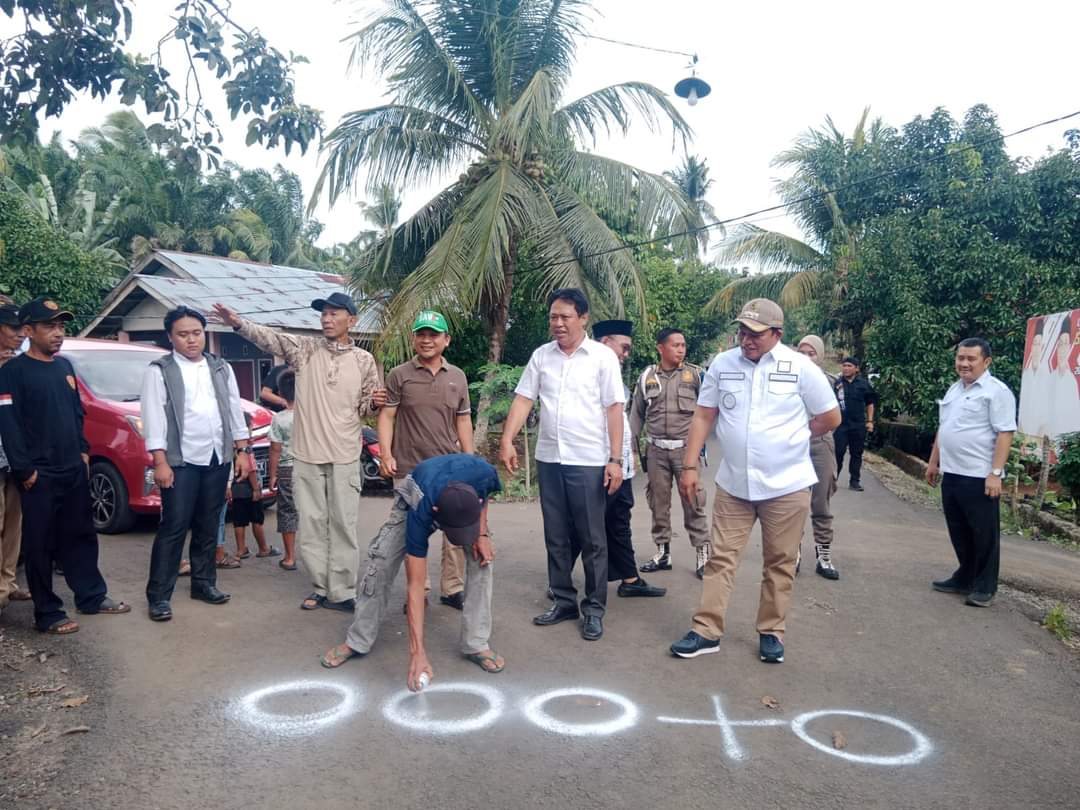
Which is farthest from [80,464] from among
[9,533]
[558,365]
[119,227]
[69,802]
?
[119,227]

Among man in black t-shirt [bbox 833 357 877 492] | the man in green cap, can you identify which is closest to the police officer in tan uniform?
the man in green cap

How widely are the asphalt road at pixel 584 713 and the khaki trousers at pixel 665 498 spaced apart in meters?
0.60

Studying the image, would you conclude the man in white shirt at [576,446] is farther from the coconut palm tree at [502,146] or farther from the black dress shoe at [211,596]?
the coconut palm tree at [502,146]

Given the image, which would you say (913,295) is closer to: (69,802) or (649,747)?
(649,747)

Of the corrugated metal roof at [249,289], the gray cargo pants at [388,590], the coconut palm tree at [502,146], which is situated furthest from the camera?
the corrugated metal roof at [249,289]

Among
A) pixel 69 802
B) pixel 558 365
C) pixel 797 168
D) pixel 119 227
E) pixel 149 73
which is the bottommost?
pixel 69 802

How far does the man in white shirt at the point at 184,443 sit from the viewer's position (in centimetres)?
474

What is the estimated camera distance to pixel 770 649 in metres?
4.26

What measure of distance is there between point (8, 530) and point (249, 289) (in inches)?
567

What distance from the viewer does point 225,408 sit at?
16.5 ft

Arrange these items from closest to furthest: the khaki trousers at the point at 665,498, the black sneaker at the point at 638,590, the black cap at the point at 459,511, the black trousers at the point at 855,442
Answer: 1. the black cap at the point at 459,511
2. the black sneaker at the point at 638,590
3. the khaki trousers at the point at 665,498
4. the black trousers at the point at 855,442

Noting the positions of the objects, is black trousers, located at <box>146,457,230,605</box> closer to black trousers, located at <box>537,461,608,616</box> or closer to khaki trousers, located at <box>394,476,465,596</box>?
khaki trousers, located at <box>394,476,465,596</box>

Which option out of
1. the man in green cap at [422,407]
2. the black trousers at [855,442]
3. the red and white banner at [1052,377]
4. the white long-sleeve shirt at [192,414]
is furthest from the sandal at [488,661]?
the red and white banner at [1052,377]

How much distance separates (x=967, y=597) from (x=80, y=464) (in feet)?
18.9
